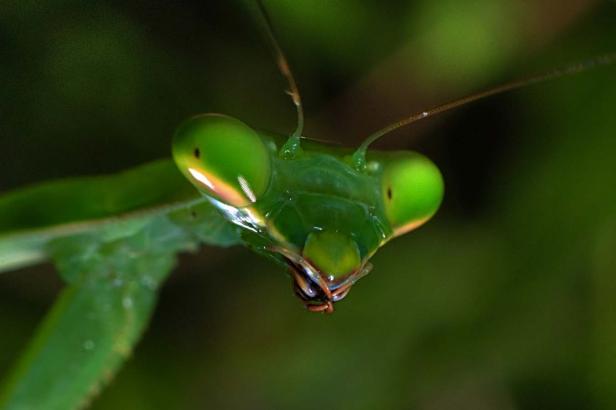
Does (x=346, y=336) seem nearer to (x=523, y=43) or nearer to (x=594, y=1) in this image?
(x=523, y=43)

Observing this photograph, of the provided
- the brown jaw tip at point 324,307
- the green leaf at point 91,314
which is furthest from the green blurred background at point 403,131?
the brown jaw tip at point 324,307

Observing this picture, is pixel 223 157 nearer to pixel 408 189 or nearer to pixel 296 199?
pixel 296 199

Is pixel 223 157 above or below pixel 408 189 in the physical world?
above

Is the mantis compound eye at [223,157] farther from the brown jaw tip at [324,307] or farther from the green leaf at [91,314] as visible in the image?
the green leaf at [91,314]

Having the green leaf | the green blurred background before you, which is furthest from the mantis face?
the green blurred background

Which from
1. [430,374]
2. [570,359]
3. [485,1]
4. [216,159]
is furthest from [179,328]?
[216,159]

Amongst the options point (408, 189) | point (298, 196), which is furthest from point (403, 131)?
point (298, 196)
